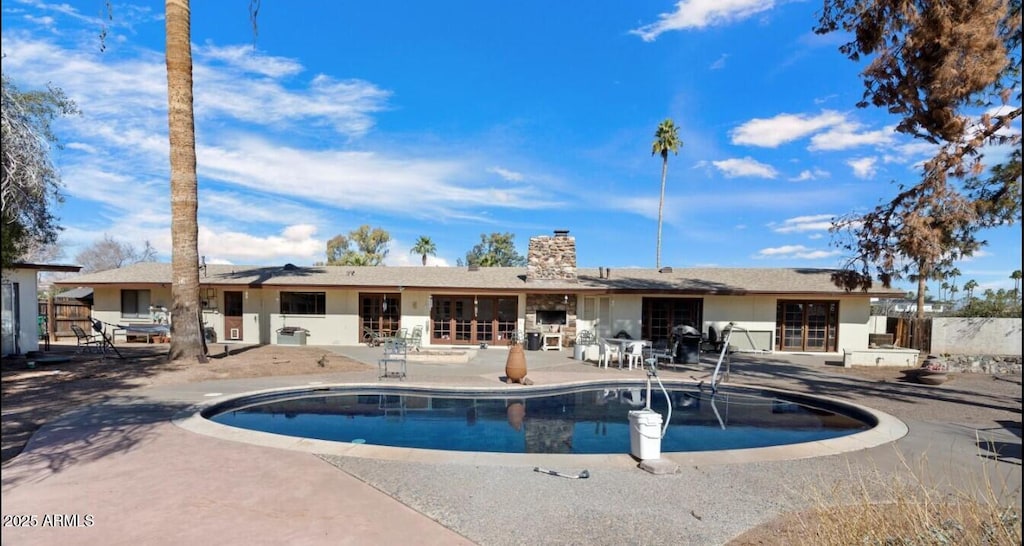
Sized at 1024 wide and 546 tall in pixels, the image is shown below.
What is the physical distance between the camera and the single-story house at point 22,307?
14789 mm

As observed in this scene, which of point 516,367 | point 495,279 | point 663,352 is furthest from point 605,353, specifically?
point 495,279

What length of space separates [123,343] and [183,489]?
1829 centimetres

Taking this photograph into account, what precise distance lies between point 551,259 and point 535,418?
12.3 meters

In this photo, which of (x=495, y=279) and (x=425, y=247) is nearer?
→ (x=495, y=279)

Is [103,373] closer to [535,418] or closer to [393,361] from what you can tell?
[393,361]

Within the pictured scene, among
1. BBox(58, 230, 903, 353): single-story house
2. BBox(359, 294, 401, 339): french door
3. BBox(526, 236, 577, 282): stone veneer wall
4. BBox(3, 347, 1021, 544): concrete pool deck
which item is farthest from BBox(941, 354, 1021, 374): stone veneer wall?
BBox(359, 294, 401, 339): french door

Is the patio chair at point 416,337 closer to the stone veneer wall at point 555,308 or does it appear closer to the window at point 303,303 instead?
the window at point 303,303

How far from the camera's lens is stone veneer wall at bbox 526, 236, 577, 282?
21672 mm

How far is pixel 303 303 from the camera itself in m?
21.3

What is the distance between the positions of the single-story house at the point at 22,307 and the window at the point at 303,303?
6.66m

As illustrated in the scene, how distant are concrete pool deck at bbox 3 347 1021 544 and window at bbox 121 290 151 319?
15172mm

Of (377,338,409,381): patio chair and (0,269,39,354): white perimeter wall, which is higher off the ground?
(0,269,39,354): white perimeter wall

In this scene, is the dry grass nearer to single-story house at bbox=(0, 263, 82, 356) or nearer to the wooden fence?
single-story house at bbox=(0, 263, 82, 356)

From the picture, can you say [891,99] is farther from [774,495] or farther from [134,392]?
[134,392]
